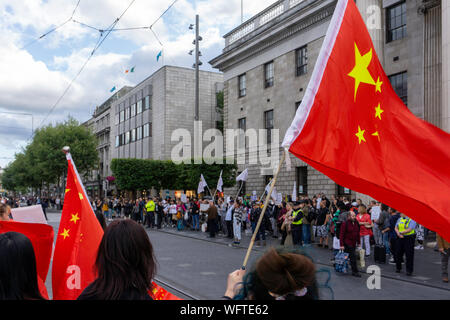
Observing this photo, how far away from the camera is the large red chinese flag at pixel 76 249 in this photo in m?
4.36

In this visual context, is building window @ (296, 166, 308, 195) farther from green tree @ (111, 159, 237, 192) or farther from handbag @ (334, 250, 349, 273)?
handbag @ (334, 250, 349, 273)

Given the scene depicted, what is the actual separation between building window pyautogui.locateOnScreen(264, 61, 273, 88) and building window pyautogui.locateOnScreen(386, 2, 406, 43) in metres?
10.1

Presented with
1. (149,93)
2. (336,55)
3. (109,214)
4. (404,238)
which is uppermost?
(149,93)

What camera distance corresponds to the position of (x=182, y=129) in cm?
4484

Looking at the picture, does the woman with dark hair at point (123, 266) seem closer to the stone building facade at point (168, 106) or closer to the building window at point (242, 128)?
the building window at point (242, 128)

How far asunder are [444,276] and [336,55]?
741cm

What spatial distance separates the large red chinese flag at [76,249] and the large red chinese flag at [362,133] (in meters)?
2.31

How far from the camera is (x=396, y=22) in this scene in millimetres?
20062

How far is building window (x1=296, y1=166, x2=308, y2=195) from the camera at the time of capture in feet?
84.4

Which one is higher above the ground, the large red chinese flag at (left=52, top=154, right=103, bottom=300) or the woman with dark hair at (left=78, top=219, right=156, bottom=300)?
the woman with dark hair at (left=78, top=219, right=156, bottom=300)

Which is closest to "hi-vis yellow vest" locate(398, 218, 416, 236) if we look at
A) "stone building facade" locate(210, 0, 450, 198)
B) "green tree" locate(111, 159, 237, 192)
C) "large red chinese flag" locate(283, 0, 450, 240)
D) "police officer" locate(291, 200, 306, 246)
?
"police officer" locate(291, 200, 306, 246)

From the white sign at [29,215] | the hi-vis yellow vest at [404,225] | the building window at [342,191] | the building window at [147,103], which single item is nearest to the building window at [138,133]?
the building window at [147,103]
